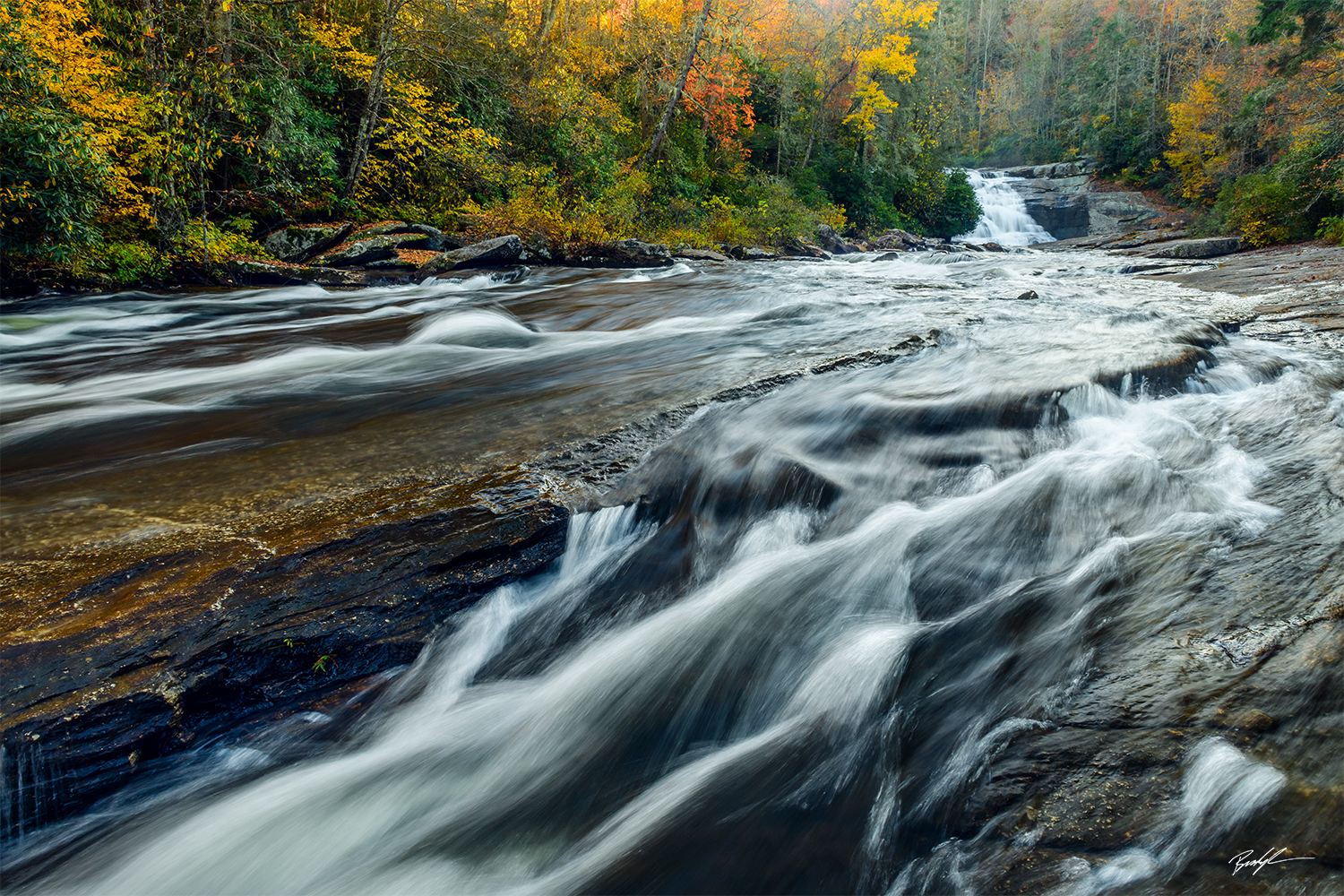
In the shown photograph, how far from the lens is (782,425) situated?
4.00 m

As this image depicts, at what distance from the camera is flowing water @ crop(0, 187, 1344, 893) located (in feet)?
5.84

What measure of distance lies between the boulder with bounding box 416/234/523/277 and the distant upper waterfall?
81.3ft

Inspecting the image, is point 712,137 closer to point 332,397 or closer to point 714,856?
point 332,397

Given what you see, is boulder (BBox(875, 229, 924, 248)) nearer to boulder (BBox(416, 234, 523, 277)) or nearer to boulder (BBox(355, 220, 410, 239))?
boulder (BBox(416, 234, 523, 277))

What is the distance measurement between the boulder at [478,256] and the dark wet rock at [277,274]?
1.25 m

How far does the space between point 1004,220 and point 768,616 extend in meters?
35.9

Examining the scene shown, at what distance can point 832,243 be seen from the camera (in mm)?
23000

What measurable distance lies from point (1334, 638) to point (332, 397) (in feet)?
16.6

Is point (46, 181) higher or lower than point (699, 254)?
higher

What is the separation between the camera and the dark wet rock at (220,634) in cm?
180

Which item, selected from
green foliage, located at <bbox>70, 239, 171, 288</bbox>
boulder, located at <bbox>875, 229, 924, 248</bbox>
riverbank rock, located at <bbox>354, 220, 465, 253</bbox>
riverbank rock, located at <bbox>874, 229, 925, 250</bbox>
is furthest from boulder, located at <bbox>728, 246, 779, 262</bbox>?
green foliage, located at <bbox>70, 239, 171, 288</bbox>

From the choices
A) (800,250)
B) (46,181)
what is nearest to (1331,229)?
(800,250)
